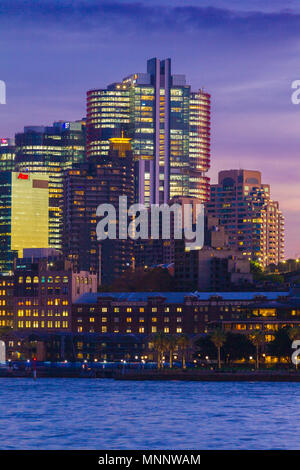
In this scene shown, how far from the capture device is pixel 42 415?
13000cm

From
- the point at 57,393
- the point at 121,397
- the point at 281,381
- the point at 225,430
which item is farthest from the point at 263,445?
the point at 281,381

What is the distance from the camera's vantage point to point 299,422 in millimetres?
120688

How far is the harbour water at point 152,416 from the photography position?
10344 cm

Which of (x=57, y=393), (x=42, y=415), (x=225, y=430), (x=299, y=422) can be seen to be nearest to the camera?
(x=225, y=430)

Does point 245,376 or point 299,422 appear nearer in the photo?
point 299,422

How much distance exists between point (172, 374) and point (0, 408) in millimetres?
59122

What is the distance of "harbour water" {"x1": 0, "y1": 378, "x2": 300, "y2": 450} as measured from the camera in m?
103

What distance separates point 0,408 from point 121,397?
22.7 meters

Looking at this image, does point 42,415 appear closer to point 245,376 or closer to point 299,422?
point 299,422

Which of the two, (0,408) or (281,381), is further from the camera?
(281,381)

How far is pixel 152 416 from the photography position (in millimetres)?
127312
